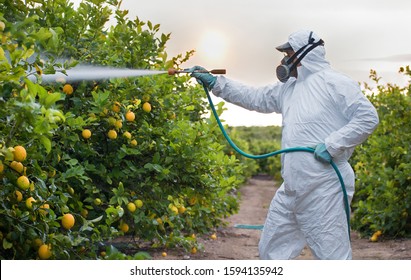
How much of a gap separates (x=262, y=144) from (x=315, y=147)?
85.0ft

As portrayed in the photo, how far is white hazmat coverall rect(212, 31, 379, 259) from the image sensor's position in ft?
14.6

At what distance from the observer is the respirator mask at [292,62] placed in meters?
4.73

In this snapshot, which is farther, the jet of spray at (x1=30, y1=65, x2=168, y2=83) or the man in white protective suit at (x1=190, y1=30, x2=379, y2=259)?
the jet of spray at (x1=30, y1=65, x2=168, y2=83)

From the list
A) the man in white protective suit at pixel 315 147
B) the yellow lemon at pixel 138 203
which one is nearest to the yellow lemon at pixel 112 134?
the yellow lemon at pixel 138 203

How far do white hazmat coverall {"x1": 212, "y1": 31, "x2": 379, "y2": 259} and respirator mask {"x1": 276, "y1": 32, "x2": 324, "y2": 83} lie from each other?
0.10ft

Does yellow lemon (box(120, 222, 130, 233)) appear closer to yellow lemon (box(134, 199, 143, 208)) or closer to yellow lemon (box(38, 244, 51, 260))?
yellow lemon (box(134, 199, 143, 208))

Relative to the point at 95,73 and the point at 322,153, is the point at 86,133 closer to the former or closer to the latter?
the point at 95,73

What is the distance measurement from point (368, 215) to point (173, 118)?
4026 mm

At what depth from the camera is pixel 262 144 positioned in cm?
3039

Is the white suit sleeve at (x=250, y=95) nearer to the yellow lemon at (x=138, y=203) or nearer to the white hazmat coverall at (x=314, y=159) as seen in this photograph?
the white hazmat coverall at (x=314, y=159)

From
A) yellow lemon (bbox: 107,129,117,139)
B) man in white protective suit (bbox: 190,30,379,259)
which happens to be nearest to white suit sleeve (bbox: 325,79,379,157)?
man in white protective suit (bbox: 190,30,379,259)

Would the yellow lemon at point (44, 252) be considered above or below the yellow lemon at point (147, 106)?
below

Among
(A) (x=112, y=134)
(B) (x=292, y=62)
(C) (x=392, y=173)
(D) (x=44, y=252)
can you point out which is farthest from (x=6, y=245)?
(C) (x=392, y=173)
